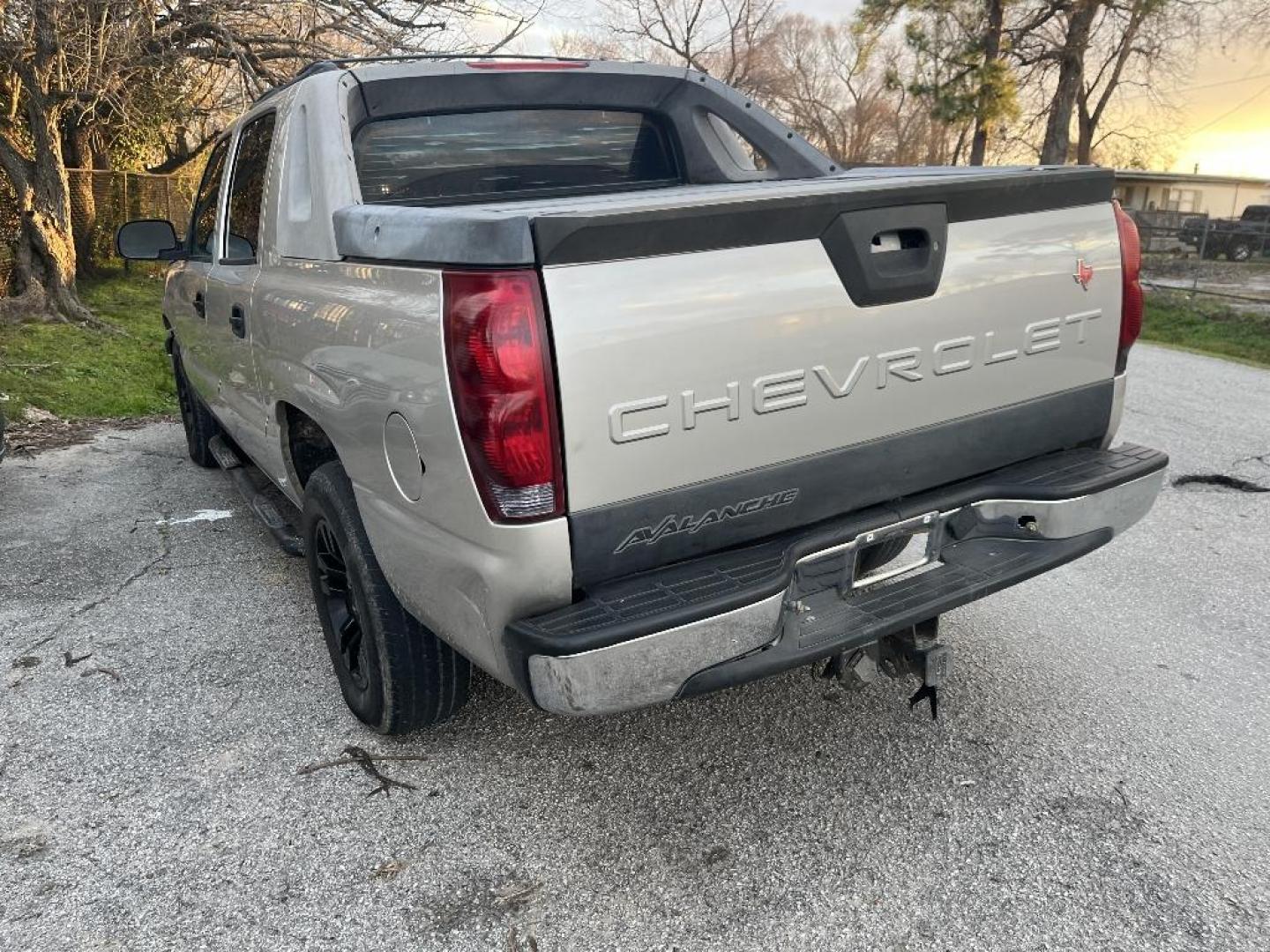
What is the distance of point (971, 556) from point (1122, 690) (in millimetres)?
1072

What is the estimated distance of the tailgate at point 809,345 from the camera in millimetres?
2043

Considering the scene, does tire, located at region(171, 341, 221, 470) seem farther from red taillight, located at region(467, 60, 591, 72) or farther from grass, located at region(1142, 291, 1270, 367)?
grass, located at region(1142, 291, 1270, 367)

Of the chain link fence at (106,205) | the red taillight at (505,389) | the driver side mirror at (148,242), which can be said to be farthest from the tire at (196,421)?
the chain link fence at (106,205)

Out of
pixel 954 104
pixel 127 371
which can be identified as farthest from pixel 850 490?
pixel 954 104

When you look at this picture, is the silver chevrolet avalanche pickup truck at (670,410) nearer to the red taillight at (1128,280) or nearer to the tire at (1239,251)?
the red taillight at (1128,280)

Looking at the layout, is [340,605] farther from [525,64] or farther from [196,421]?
[196,421]

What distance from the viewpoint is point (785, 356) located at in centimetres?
223

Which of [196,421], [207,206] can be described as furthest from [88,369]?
[207,206]

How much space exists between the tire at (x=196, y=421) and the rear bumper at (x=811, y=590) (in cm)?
416

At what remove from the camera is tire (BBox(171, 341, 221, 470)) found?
562 centimetres

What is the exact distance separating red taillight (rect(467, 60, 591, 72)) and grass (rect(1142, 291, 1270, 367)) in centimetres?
1119

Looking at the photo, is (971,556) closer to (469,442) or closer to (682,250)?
(682,250)

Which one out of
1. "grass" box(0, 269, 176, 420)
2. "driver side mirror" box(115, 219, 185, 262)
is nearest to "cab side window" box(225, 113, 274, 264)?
"driver side mirror" box(115, 219, 185, 262)

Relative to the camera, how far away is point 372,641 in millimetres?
2738
